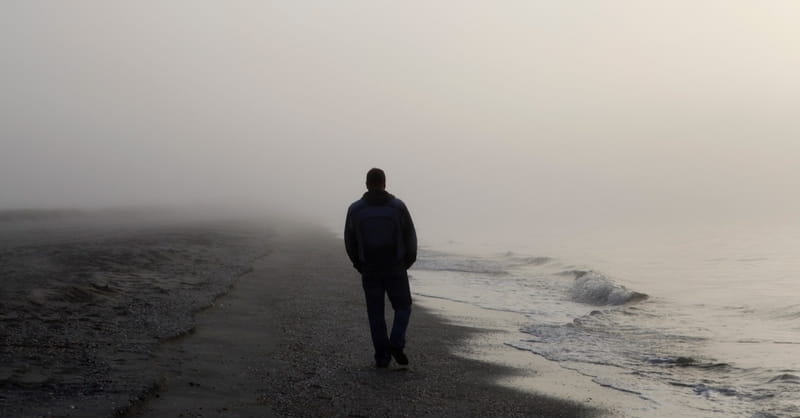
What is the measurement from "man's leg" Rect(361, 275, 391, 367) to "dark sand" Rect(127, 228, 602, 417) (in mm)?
184

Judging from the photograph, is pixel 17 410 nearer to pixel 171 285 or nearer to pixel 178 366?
pixel 178 366

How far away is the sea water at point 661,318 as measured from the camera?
27.2 feet

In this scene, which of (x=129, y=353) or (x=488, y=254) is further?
(x=488, y=254)

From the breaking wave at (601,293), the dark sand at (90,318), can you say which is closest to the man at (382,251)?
the dark sand at (90,318)

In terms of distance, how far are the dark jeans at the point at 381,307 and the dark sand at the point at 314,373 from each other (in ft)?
0.95

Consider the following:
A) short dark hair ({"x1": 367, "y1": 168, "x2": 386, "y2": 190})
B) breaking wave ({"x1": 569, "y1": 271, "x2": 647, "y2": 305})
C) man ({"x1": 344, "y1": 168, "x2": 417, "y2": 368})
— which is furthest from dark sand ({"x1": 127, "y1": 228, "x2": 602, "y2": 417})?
breaking wave ({"x1": 569, "y1": 271, "x2": 647, "y2": 305})

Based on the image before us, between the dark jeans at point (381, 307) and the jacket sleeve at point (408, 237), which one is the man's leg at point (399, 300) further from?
the jacket sleeve at point (408, 237)

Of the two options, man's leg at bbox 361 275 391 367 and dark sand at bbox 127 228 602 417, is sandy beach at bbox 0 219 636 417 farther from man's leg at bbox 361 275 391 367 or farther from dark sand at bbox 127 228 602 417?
man's leg at bbox 361 275 391 367

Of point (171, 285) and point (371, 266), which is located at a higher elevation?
point (371, 266)

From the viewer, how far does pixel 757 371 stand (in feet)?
30.3

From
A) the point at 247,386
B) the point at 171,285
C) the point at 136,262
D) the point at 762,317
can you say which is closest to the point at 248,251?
the point at 136,262

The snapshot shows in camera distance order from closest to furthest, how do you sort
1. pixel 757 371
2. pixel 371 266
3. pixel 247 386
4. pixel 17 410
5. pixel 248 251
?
pixel 17 410
pixel 247 386
pixel 371 266
pixel 757 371
pixel 248 251

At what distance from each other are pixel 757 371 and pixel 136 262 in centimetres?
1367

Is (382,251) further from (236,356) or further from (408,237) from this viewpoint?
(236,356)
